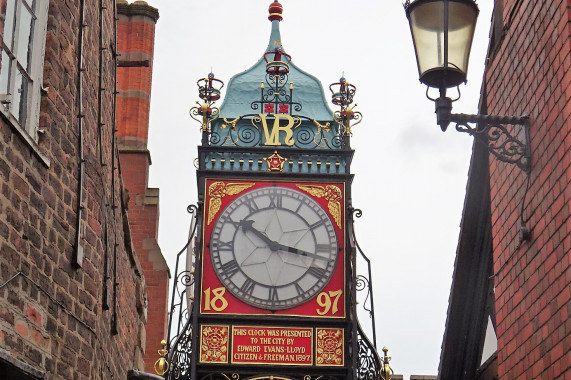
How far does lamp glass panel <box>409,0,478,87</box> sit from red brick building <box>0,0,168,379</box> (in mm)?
2544

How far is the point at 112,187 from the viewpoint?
10.4 meters

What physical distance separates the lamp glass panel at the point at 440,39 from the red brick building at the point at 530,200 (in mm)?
528

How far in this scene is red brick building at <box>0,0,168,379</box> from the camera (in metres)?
6.75

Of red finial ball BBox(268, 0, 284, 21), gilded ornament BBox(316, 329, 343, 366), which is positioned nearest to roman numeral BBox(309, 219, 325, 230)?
gilded ornament BBox(316, 329, 343, 366)

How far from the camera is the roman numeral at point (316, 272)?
11.9m

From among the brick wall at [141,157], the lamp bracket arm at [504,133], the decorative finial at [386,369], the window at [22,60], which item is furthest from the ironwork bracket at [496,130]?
the brick wall at [141,157]

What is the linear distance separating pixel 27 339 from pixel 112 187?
357 cm

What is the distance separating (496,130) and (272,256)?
583 cm

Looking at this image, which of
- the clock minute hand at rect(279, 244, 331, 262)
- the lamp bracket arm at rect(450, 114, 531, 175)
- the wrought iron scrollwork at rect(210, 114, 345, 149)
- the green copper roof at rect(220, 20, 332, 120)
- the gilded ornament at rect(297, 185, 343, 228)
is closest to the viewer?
the lamp bracket arm at rect(450, 114, 531, 175)

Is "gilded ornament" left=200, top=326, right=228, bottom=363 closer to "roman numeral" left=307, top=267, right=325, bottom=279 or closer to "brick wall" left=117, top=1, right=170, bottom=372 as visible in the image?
"roman numeral" left=307, top=267, right=325, bottom=279

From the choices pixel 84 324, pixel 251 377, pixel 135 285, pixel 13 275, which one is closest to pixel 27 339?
pixel 13 275

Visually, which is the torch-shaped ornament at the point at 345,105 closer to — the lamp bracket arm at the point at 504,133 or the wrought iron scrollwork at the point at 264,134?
the wrought iron scrollwork at the point at 264,134

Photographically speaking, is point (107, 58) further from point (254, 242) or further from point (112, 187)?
point (254, 242)

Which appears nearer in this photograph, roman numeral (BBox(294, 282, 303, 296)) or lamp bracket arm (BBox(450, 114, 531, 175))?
lamp bracket arm (BBox(450, 114, 531, 175))
